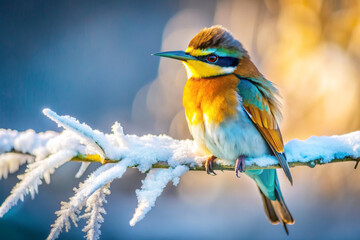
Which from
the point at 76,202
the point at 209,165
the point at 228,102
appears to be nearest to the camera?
the point at 76,202

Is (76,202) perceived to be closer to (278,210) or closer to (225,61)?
(225,61)

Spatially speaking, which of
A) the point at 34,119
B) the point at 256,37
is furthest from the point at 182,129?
the point at 34,119

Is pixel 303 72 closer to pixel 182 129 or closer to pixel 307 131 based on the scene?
pixel 307 131

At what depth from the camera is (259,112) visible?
1.05 metres

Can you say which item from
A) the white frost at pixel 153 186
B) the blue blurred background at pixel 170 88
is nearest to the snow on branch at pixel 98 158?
the white frost at pixel 153 186

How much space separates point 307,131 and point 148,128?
3.56ft

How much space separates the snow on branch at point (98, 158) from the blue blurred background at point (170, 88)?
107 cm

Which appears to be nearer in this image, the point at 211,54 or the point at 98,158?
the point at 98,158

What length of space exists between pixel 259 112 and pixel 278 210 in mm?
357

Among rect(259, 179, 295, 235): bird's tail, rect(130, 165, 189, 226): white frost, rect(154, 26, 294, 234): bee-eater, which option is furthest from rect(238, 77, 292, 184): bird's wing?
rect(130, 165, 189, 226): white frost

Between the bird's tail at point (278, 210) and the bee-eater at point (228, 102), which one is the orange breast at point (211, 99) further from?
the bird's tail at point (278, 210)

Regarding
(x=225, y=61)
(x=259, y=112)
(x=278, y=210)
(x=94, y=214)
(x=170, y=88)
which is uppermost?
(x=170, y=88)

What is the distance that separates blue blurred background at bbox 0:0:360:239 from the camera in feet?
6.48

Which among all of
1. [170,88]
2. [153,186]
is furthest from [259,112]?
[170,88]
